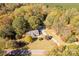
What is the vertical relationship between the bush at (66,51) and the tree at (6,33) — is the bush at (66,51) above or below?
below

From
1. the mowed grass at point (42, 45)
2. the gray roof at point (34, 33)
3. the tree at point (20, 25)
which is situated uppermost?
the tree at point (20, 25)

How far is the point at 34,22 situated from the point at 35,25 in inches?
0.9

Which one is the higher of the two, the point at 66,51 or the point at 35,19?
the point at 35,19

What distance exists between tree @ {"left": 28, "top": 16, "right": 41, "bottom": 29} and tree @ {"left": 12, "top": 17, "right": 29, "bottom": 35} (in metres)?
0.04

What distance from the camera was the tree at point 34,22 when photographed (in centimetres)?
154

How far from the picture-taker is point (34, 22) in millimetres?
1539

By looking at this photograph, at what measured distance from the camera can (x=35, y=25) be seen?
60.6 inches

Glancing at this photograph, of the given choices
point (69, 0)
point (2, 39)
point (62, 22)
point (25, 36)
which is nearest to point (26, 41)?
point (25, 36)

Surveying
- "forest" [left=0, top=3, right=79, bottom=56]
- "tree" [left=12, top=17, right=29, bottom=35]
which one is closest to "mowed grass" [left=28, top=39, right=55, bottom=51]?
"forest" [left=0, top=3, right=79, bottom=56]

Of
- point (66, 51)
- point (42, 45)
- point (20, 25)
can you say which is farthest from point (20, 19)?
point (66, 51)

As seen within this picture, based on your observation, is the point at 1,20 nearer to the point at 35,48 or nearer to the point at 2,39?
the point at 2,39

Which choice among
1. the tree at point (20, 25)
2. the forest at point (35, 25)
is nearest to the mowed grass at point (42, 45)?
the forest at point (35, 25)

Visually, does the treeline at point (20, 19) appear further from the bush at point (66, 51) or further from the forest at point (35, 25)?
the bush at point (66, 51)

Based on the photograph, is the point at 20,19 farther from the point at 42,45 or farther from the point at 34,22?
the point at 42,45
